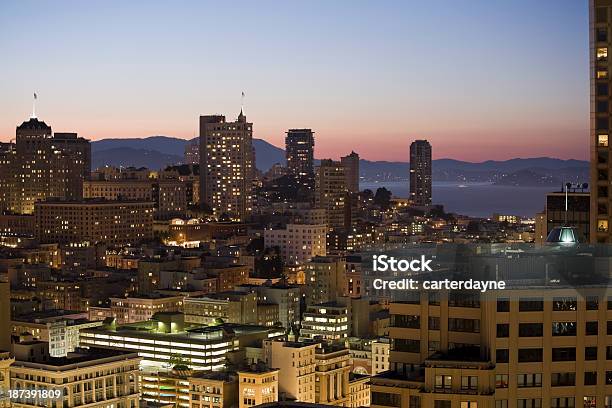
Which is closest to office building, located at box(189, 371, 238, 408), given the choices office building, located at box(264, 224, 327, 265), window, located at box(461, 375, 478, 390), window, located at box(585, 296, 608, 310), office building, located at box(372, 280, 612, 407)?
office building, located at box(372, 280, 612, 407)

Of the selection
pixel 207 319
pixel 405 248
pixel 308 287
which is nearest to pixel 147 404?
pixel 207 319

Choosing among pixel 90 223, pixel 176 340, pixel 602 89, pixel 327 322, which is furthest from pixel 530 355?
pixel 90 223

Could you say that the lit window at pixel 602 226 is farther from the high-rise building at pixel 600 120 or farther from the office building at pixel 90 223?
the office building at pixel 90 223

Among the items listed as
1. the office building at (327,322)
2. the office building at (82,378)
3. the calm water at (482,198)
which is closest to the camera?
the office building at (82,378)

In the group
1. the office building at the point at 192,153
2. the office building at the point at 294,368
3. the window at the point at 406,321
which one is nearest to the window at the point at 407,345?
the window at the point at 406,321

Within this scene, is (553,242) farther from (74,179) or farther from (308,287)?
(74,179)

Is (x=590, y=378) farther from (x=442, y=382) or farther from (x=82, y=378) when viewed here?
(x=82, y=378)
